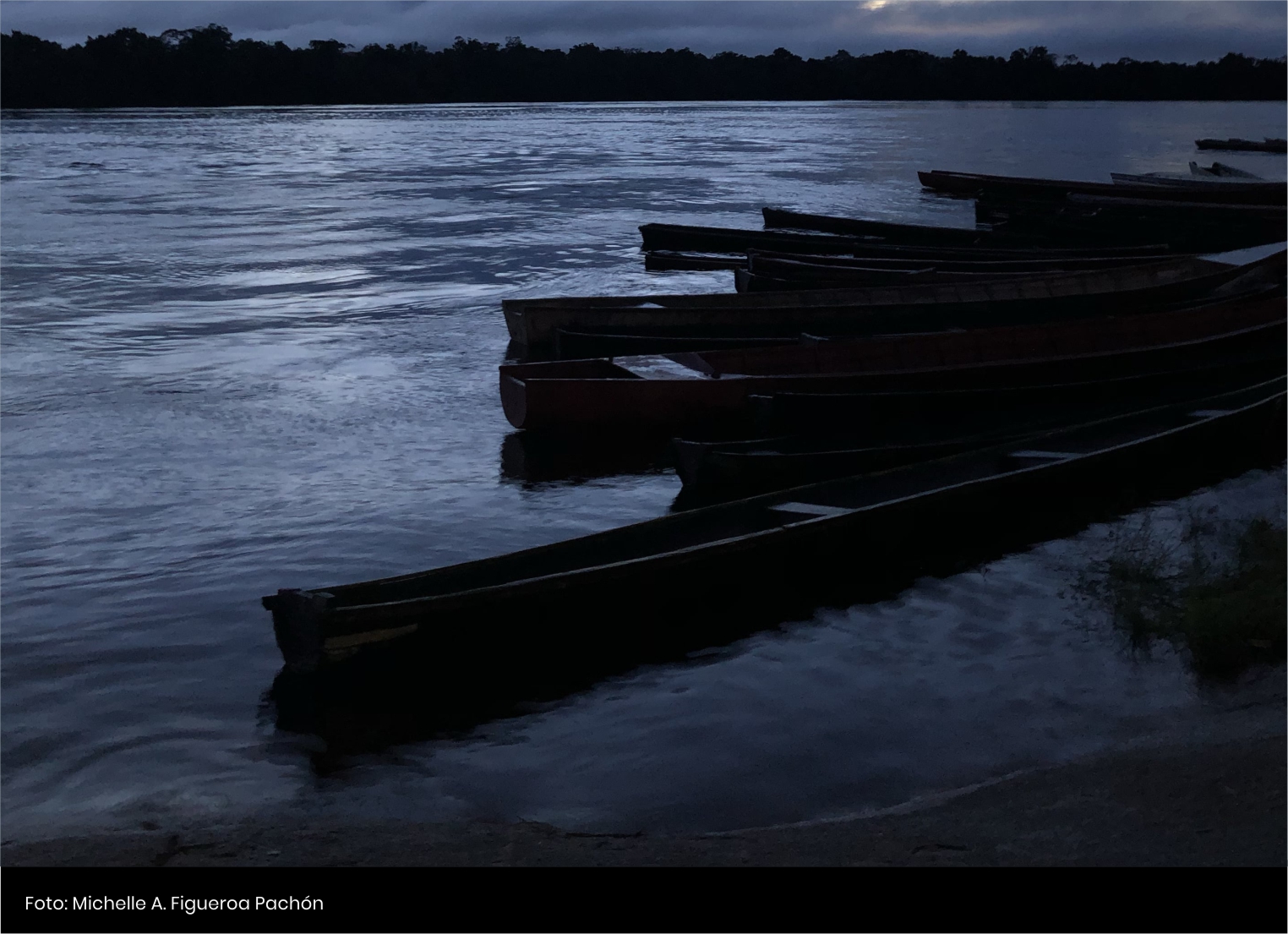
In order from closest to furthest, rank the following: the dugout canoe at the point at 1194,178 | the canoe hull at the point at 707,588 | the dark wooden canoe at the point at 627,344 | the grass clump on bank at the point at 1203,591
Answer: the canoe hull at the point at 707,588
the grass clump on bank at the point at 1203,591
the dark wooden canoe at the point at 627,344
the dugout canoe at the point at 1194,178

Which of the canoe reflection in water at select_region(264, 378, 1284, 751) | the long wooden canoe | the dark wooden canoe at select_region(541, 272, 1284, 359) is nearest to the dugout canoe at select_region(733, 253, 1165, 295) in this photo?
the dark wooden canoe at select_region(541, 272, 1284, 359)

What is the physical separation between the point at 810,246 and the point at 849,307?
689 centimetres

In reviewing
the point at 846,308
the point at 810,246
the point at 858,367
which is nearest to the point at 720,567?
the point at 858,367

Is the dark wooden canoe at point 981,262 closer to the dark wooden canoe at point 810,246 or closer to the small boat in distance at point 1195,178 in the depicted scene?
the dark wooden canoe at point 810,246

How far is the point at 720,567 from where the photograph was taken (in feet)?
23.2

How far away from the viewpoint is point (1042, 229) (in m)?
26.5

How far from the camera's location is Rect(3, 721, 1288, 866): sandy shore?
4.28 m

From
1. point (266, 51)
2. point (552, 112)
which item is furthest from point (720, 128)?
point (266, 51)

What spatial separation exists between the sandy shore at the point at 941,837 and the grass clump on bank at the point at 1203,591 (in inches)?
47.1

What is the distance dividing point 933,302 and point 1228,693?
931 cm

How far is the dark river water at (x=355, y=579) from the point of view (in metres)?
5.65

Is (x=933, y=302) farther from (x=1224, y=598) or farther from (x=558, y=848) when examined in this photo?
(x=558, y=848)

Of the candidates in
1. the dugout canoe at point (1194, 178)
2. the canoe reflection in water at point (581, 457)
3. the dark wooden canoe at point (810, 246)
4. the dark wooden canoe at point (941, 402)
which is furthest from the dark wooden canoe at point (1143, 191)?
the canoe reflection in water at point (581, 457)

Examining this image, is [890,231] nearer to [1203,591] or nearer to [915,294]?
[915,294]
